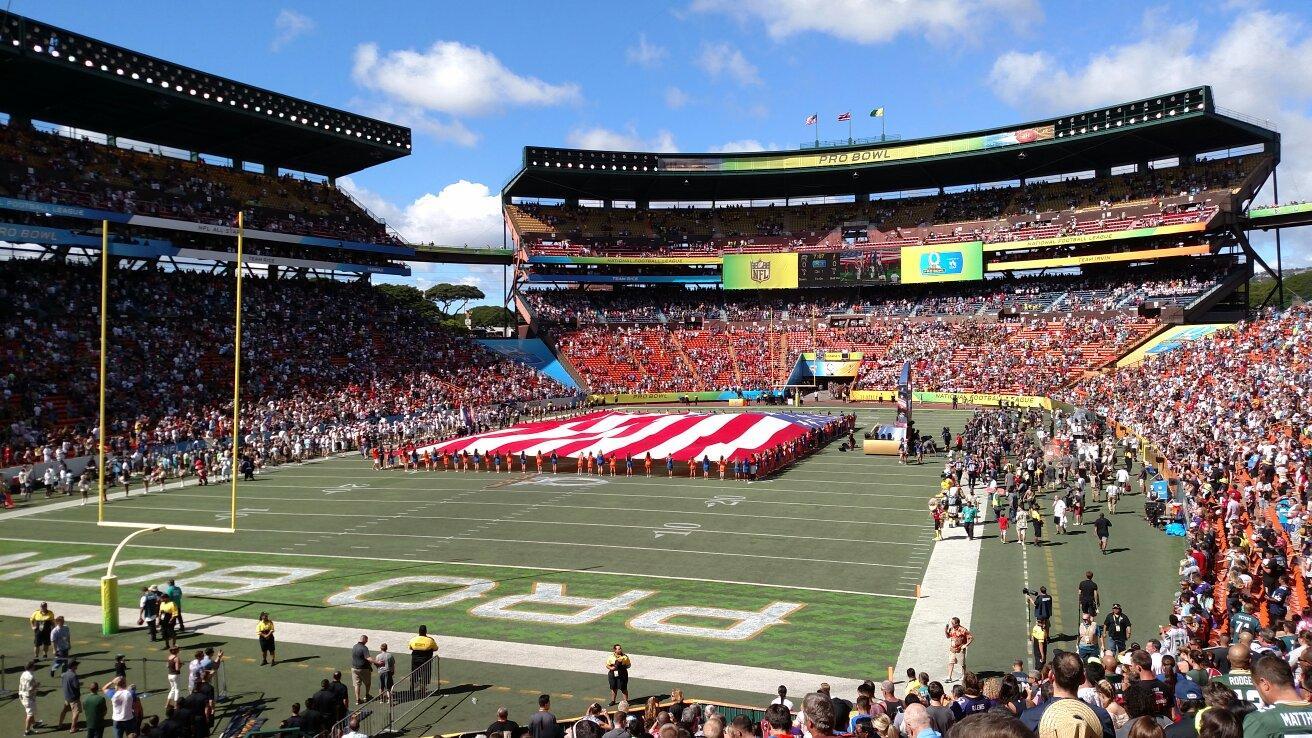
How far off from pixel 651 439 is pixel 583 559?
653 inches

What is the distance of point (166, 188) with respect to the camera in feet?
179

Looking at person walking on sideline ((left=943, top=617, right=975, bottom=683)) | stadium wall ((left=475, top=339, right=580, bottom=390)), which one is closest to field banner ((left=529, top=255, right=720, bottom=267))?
stadium wall ((left=475, top=339, right=580, bottom=390))

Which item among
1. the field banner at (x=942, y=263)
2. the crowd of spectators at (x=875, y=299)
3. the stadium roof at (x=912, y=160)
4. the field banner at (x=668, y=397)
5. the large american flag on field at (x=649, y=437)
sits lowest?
the large american flag on field at (x=649, y=437)

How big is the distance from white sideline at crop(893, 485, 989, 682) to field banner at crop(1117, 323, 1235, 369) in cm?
3240

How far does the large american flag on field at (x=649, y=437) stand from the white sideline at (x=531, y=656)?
19.0 metres

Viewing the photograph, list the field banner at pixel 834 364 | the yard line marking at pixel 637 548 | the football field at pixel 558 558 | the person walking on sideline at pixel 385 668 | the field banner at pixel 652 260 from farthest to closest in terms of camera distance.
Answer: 1. the field banner at pixel 652 260
2. the field banner at pixel 834 364
3. the yard line marking at pixel 637 548
4. the football field at pixel 558 558
5. the person walking on sideline at pixel 385 668

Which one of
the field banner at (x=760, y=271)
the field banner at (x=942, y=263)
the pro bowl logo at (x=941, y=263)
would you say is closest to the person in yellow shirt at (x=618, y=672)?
the field banner at (x=942, y=263)

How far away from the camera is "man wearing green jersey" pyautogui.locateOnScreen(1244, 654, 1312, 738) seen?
4.50 m

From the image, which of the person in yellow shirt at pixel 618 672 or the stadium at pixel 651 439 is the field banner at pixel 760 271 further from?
the person in yellow shirt at pixel 618 672

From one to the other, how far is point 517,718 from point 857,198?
74.3 meters

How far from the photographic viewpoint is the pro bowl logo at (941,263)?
2717 inches

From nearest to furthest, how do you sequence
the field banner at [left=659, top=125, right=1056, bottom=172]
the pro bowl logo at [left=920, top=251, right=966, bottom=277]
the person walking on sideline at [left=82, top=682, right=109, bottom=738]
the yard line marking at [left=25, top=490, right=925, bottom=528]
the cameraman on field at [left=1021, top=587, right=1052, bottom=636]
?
1. the person walking on sideline at [left=82, top=682, right=109, bottom=738]
2. the cameraman on field at [left=1021, top=587, right=1052, bottom=636]
3. the yard line marking at [left=25, top=490, right=925, bottom=528]
4. the field banner at [left=659, top=125, right=1056, bottom=172]
5. the pro bowl logo at [left=920, top=251, right=966, bottom=277]

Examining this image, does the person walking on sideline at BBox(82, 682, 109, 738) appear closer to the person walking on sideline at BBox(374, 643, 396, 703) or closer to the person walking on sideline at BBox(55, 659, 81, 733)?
the person walking on sideline at BBox(55, 659, 81, 733)

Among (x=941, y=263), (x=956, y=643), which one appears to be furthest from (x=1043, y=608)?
(x=941, y=263)
